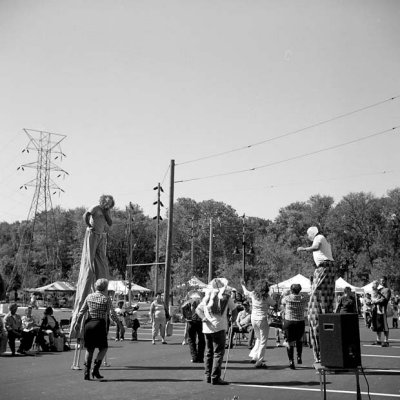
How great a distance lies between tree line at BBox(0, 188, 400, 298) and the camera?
218 feet

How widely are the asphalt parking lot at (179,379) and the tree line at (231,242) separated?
1502 inches

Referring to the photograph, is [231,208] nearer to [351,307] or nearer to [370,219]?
[370,219]

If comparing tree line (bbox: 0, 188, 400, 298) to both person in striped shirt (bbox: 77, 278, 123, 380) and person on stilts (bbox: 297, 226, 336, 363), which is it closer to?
person in striped shirt (bbox: 77, 278, 123, 380)

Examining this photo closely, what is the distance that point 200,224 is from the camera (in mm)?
84438

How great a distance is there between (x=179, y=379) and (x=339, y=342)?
3930 mm

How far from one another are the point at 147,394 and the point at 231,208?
3235 inches

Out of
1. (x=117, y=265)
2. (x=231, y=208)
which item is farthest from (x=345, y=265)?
(x=117, y=265)

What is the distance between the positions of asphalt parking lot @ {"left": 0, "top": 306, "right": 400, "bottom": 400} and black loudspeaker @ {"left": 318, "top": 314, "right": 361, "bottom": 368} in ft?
2.11

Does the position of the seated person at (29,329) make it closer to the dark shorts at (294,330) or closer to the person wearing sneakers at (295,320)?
the person wearing sneakers at (295,320)

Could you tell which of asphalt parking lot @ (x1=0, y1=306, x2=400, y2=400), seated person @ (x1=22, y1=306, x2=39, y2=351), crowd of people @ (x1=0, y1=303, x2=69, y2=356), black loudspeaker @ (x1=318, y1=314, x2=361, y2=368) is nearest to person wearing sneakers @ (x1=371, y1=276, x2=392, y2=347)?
asphalt parking lot @ (x1=0, y1=306, x2=400, y2=400)

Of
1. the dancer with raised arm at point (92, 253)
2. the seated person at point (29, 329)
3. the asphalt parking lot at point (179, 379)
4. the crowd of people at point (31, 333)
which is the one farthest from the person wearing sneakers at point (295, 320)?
the seated person at point (29, 329)

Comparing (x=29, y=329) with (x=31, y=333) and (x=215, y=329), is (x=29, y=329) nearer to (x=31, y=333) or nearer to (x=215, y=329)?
(x=31, y=333)

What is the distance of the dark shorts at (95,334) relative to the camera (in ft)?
30.7

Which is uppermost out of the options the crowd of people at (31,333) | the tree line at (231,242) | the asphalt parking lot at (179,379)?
the tree line at (231,242)
